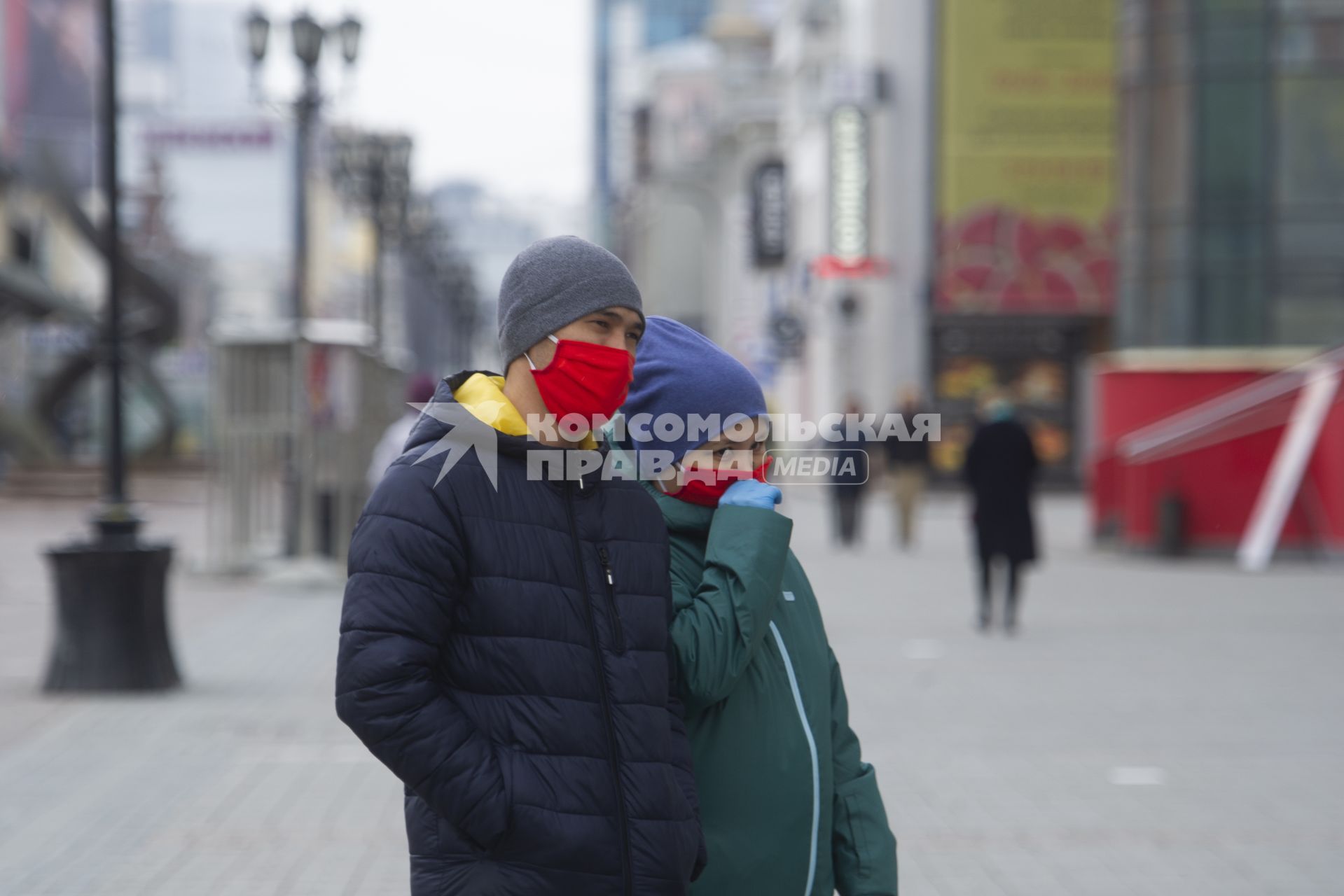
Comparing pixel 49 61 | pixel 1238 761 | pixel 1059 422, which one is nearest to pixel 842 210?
pixel 1059 422

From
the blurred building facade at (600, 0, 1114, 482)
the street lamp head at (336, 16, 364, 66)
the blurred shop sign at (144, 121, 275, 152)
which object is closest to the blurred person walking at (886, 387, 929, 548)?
the street lamp head at (336, 16, 364, 66)

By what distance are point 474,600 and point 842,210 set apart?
36137mm

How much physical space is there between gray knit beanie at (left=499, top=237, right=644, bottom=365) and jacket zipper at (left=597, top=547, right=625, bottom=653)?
0.37 metres

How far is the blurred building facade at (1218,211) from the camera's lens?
21109 mm

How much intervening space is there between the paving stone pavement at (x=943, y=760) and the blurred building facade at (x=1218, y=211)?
6.74 meters

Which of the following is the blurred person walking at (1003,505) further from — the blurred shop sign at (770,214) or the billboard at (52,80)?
the billboard at (52,80)

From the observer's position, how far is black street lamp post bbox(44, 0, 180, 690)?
387 inches

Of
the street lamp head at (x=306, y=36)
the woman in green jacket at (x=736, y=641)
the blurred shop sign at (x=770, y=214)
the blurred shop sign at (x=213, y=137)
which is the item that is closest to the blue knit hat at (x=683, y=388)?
the woman in green jacket at (x=736, y=641)

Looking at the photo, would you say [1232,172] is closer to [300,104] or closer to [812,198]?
[300,104]

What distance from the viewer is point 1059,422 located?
122 ft

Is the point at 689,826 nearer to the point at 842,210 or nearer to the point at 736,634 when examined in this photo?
the point at 736,634

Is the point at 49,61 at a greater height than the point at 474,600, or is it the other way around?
the point at 49,61

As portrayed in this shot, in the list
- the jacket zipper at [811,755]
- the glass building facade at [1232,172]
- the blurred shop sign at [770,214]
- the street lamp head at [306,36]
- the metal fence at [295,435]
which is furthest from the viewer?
the blurred shop sign at [770,214]

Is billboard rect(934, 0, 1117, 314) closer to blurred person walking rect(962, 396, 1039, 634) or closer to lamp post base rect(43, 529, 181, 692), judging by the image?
blurred person walking rect(962, 396, 1039, 634)
